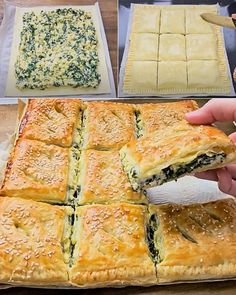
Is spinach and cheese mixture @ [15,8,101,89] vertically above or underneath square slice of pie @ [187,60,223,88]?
above

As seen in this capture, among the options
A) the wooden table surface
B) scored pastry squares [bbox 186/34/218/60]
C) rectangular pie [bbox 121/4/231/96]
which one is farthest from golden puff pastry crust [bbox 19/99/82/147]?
scored pastry squares [bbox 186/34/218/60]

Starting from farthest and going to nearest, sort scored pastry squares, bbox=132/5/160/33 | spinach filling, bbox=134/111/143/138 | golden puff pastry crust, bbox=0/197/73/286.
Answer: scored pastry squares, bbox=132/5/160/33, spinach filling, bbox=134/111/143/138, golden puff pastry crust, bbox=0/197/73/286

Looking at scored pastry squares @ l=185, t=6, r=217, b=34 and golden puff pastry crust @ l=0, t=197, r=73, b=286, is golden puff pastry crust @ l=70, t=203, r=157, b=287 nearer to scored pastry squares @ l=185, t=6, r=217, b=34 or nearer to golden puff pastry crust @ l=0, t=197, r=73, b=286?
golden puff pastry crust @ l=0, t=197, r=73, b=286

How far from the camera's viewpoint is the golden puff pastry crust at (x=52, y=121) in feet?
7.14

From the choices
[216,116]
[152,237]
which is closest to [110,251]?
[152,237]

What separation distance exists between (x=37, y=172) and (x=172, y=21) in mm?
1719

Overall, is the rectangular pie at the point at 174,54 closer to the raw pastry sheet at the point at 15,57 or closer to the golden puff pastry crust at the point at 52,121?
the raw pastry sheet at the point at 15,57

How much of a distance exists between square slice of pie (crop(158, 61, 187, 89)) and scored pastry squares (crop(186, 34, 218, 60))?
113 mm

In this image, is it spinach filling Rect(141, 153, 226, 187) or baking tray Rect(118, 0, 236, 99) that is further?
baking tray Rect(118, 0, 236, 99)

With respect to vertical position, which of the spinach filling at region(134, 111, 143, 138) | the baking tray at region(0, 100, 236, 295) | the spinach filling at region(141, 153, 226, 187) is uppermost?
the spinach filling at region(141, 153, 226, 187)

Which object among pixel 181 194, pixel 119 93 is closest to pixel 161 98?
pixel 119 93

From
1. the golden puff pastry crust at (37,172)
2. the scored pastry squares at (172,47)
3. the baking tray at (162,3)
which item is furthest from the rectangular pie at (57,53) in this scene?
the golden puff pastry crust at (37,172)

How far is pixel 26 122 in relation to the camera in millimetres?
2240

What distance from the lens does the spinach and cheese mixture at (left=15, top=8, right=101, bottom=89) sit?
9.32ft
